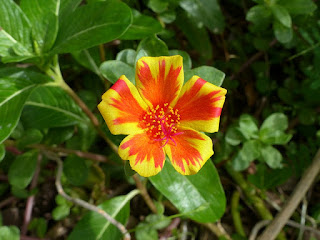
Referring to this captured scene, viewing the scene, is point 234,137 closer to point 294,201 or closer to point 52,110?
point 294,201

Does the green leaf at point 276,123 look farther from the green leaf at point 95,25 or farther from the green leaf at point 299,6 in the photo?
the green leaf at point 95,25

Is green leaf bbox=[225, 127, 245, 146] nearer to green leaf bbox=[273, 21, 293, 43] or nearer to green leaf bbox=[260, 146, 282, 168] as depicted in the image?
green leaf bbox=[260, 146, 282, 168]

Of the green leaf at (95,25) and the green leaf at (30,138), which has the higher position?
the green leaf at (95,25)

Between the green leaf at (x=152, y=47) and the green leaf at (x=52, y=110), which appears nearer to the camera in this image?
the green leaf at (x=152, y=47)

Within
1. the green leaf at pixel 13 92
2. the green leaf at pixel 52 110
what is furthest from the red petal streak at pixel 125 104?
the green leaf at pixel 52 110

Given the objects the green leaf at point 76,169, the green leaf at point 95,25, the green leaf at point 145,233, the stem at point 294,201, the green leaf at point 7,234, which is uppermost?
the green leaf at point 95,25

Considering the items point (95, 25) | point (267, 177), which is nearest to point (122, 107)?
point (95, 25)

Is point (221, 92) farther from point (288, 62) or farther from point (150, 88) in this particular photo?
point (288, 62)

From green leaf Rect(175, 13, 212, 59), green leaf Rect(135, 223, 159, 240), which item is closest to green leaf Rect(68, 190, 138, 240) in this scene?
green leaf Rect(135, 223, 159, 240)
